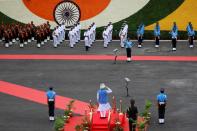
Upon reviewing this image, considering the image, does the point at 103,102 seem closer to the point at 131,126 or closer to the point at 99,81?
the point at 131,126

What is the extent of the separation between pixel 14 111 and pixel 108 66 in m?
8.74

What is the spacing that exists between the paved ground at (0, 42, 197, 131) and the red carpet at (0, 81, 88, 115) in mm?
448

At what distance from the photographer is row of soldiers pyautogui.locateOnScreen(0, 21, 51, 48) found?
35.4m

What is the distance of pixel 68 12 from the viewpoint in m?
39.3

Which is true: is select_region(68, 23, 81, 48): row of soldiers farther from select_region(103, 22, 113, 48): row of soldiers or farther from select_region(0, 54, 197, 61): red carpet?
select_region(0, 54, 197, 61): red carpet

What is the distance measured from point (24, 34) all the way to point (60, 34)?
95.2 inches

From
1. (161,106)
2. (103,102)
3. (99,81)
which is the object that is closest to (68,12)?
(99,81)

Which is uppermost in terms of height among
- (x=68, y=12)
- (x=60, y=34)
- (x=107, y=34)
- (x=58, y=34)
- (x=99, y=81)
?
(x=68, y=12)

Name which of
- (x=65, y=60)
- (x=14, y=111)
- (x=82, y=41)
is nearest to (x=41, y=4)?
(x=82, y=41)

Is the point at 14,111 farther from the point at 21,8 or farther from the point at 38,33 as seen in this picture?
the point at 21,8

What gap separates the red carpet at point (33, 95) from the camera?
21.7 metres

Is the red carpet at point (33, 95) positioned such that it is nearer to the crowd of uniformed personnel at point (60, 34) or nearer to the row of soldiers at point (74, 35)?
the crowd of uniformed personnel at point (60, 34)

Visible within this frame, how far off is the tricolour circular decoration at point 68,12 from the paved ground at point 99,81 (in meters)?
5.18

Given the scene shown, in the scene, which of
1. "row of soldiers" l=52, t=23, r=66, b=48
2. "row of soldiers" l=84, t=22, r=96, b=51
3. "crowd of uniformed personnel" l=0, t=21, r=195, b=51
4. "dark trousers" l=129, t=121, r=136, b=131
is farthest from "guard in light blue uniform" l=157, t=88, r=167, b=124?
"row of soldiers" l=52, t=23, r=66, b=48
